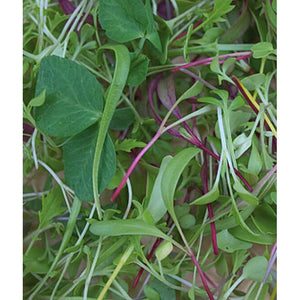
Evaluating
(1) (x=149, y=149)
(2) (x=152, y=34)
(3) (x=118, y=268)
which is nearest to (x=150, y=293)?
(3) (x=118, y=268)

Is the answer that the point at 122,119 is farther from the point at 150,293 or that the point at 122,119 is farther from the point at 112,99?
the point at 150,293

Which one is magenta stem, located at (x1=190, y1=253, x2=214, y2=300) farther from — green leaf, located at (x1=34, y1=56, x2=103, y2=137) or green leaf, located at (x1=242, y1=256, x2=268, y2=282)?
green leaf, located at (x1=34, y1=56, x2=103, y2=137)

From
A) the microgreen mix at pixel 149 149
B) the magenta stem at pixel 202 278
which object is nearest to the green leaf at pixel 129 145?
the microgreen mix at pixel 149 149

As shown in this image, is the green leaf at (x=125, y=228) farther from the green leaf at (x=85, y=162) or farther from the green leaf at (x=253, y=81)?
the green leaf at (x=253, y=81)

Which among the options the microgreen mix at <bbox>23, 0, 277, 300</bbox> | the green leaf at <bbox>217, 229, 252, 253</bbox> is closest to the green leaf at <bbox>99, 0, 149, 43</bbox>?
the microgreen mix at <bbox>23, 0, 277, 300</bbox>
